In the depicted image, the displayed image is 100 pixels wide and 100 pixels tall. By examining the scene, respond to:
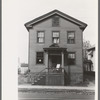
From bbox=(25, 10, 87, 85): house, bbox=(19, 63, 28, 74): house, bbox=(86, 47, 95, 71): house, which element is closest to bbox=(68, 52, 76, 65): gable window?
bbox=(25, 10, 87, 85): house

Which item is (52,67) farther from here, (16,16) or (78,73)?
(16,16)

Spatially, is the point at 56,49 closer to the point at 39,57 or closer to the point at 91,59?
the point at 39,57

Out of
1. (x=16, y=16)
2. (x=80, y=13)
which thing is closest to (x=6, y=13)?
(x=16, y=16)

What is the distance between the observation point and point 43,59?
245 inches

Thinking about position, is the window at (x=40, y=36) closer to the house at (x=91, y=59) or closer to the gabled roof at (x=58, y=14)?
the gabled roof at (x=58, y=14)

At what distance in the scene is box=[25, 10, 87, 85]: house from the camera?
5926mm

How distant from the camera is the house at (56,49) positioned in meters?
5.93

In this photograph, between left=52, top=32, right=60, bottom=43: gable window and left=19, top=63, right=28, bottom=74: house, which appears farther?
left=52, top=32, right=60, bottom=43: gable window

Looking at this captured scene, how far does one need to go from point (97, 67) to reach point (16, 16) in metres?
1.44

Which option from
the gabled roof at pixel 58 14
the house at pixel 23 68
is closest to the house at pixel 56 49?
the gabled roof at pixel 58 14

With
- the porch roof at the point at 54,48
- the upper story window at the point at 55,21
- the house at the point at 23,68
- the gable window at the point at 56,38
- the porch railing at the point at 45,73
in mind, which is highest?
the upper story window at the point at 55,21

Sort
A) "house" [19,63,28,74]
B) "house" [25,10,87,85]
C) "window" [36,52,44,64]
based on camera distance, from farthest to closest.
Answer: "window" [36,52,44,64] < "house" [25,10,87,85] < "house" [19,63,28,74]

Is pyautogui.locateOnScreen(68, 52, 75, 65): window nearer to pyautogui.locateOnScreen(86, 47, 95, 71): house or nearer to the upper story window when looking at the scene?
pyautogui.locateOnScreen(86, 47, 95, 71): house

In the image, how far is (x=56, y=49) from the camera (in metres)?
6.09
